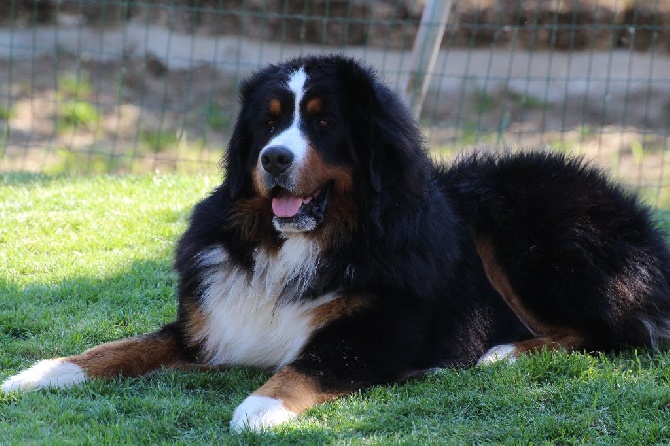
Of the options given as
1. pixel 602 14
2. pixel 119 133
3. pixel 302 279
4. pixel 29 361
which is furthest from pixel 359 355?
pixel 602 14

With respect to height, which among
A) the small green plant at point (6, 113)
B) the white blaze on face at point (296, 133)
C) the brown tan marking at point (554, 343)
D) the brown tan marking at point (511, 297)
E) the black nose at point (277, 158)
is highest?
the white blaze on face at point (296, 133)

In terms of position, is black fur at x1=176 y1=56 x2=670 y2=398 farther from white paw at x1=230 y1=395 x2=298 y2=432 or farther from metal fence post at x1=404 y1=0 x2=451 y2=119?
metal fence post at x1=404 y1=0 x2=451 y2=119

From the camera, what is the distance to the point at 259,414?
11.9 ft

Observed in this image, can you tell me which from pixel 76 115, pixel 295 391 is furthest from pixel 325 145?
pixel 76 115

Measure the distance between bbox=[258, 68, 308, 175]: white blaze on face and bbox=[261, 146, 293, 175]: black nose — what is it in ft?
0.07

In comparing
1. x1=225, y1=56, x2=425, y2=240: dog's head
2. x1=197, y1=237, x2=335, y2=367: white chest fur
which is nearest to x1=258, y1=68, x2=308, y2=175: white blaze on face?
x1=225, y1=56, x2=425, y2=240: dog's head

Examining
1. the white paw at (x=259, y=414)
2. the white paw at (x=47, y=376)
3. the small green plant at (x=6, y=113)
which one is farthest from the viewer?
the small green plant at (x=6, y=113)

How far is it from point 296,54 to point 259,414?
8.68 meters

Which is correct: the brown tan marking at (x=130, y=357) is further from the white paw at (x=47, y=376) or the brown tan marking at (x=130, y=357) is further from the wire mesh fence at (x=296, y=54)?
the wire mesh fence at (x=296, y=54)

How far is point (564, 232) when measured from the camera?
16.1ft

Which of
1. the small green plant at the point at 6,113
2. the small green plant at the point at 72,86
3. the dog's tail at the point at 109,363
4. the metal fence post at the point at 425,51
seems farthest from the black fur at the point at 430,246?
the small green plant at the point at 72,86

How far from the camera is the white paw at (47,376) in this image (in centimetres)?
399

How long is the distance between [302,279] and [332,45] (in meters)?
8.72

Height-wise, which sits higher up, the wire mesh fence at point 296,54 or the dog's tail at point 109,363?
the wire mesh fence at point 296,54
